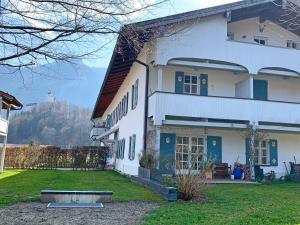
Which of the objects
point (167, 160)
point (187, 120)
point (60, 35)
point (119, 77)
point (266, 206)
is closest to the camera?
point (60, 35)

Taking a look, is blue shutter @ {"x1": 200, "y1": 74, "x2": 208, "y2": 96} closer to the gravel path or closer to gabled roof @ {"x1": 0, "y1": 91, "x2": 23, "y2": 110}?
gabled roof @ {"x1": 0, "y1": 91, "x2": 23, "y2": 110}

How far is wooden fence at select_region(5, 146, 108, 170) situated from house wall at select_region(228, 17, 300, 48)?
1279cm

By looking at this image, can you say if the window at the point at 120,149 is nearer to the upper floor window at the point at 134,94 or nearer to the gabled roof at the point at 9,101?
the upper floor window at the point at 134,94

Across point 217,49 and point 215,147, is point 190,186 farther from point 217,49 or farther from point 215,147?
point 217,49

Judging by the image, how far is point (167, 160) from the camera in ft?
50.1

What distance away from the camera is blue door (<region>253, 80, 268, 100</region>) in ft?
63.3

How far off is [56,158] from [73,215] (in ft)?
63.7

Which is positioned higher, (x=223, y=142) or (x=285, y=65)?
(x=285, y=65)

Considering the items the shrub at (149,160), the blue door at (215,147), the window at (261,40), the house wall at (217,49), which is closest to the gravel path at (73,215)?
the shrub at (149,160)

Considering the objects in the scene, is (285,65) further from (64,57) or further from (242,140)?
(64,57)

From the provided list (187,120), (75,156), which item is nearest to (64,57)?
(187,120)

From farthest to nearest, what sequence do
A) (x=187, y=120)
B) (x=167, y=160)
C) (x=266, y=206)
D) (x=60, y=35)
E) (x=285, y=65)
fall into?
(x=285, y=65) < (x=187, y=120) < (x=167, y=160) < (x=266, y=206) < (x=60, y=35)

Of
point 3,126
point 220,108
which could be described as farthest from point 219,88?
point 3,126

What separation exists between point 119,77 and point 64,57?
17698 mm
